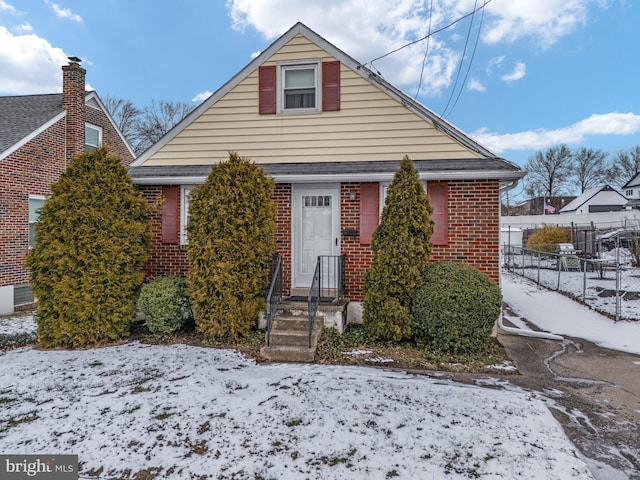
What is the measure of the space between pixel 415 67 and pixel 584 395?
8445 mm

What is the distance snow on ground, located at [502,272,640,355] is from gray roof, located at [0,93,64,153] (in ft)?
45.5

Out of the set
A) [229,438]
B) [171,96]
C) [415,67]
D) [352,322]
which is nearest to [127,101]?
[171,96]

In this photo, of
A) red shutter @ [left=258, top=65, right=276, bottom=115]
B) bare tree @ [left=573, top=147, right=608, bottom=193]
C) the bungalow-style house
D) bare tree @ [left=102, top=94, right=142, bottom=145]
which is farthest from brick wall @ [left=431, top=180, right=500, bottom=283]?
bare tree @ [left=573, top=147, right=608, bottom=193]

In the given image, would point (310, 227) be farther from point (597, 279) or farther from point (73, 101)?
point (597, 279)

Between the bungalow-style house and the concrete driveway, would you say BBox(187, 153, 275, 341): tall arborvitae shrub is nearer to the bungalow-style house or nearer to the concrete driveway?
the concrete driveway

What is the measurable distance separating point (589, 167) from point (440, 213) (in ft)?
200

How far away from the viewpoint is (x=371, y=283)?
229 inches

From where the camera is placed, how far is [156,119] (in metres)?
33.6

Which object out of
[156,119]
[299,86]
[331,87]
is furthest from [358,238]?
[156,119]

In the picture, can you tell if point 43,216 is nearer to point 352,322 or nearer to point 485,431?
Result: point 352,322

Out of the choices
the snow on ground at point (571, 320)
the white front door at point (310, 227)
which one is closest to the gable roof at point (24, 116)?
the white front door at point (310, 227)

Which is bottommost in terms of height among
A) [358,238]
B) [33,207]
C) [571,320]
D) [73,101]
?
[571,320]

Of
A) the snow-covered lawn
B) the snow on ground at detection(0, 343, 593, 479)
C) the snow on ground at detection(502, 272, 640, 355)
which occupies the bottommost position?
the snow on ground at detection(0, 343, 593, 479)

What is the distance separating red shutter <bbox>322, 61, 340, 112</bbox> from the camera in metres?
7.53
